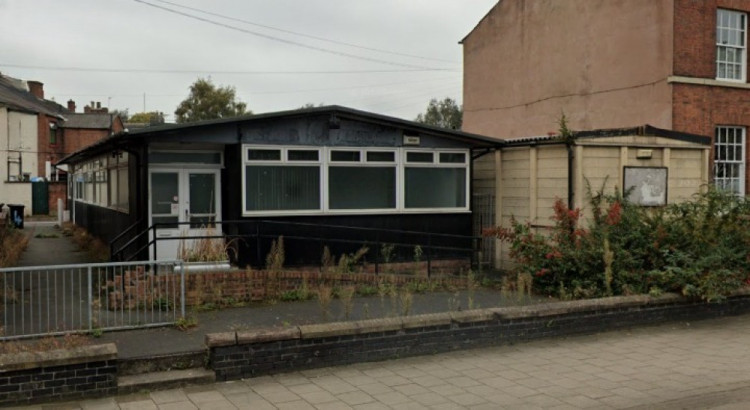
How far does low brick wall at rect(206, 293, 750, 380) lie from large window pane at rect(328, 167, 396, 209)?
18.3ft

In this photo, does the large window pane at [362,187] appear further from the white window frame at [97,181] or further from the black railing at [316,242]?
the white window frame at [97,181]

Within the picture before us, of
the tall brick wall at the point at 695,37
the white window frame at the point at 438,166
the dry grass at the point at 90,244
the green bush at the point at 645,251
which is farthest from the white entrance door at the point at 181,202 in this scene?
the tall brick wall at the point at 695,37

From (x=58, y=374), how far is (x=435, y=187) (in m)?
9.67

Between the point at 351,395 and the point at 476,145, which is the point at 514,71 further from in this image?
the point at 351,395

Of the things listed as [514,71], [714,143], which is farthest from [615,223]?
[514,71]

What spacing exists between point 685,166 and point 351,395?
11.5m

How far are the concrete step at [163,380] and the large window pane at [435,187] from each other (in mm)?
7932

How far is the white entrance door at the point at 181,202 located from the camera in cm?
1291

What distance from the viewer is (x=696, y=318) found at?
10.5 meters

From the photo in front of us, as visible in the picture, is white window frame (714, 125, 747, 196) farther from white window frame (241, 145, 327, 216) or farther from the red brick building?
white window frame (241, 145, 327, 216)

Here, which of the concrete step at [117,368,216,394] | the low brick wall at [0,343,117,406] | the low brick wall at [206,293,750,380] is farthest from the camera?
the low brick wall at [206,293,750,380]

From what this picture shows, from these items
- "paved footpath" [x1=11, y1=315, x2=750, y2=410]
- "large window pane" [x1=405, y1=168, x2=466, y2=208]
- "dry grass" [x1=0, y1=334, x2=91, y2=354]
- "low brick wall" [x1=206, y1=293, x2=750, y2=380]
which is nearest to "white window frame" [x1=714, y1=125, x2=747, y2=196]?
"large window pane" [x1=405, y1=168, x2=466, y2=208]

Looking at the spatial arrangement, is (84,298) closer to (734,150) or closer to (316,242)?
(316,242)

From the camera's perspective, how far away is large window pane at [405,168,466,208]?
14406 millimetres
